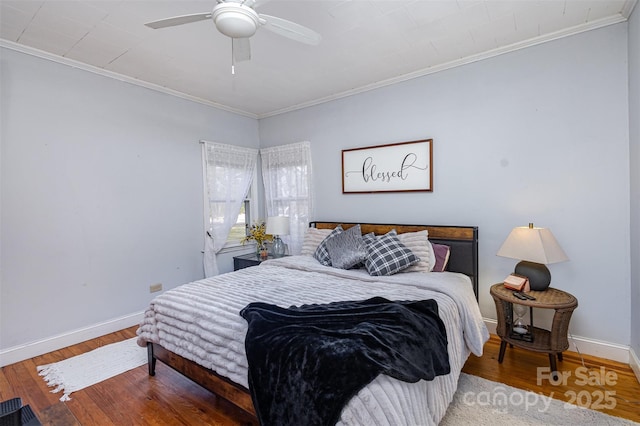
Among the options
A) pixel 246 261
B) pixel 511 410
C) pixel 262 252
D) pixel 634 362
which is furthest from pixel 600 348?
pixel 246 261

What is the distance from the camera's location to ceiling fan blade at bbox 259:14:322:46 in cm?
177

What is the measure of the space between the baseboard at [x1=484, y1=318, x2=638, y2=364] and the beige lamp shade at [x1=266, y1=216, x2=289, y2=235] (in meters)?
3.14

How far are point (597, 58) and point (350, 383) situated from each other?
3.13 metres

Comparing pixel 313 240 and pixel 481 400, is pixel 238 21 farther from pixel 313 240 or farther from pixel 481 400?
pixel 481 400

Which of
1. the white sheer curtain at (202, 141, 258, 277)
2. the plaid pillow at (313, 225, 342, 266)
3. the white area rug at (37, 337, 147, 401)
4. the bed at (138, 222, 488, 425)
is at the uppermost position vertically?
the white sheer curtain at (202, 141, 258, 277)

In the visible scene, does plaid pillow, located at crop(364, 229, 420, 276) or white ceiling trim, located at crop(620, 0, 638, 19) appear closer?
white ceiling trim, located at crop(620, 0, 638, 19)

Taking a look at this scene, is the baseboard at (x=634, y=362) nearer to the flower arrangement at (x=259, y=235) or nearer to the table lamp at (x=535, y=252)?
the table lamp at (x=535, y=252)

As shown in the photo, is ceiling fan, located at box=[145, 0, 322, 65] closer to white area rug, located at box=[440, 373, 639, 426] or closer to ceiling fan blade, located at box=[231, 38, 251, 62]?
ceiling fan blade, located at box=[231, 38, 251, 62]

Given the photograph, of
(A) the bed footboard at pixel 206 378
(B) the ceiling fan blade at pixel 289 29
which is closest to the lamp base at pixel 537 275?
(A) the bed footboard at pixel 206 378

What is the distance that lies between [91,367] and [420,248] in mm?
3037

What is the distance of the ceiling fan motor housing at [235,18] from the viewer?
161cm

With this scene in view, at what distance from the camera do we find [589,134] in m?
2.50

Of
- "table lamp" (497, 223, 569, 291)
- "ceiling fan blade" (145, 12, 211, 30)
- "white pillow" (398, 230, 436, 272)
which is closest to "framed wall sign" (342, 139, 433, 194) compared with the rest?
"white pillow" (398, 230, 436, 272)

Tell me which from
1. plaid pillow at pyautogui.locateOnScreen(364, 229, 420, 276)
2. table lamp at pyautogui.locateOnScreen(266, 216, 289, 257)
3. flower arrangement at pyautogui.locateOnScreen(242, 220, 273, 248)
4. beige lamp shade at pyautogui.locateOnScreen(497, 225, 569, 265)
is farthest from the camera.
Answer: flower arrangement at pyautogui.locateOnScreen(242, 220, 273, 248)
